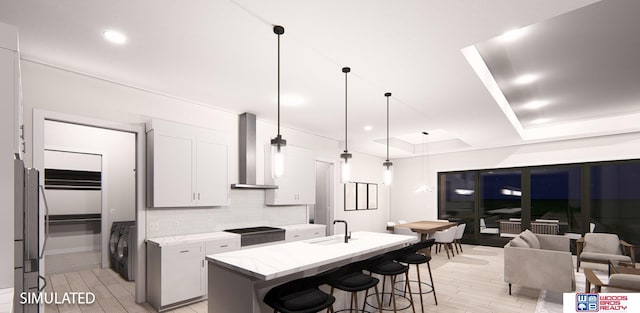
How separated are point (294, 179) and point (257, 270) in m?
3.58

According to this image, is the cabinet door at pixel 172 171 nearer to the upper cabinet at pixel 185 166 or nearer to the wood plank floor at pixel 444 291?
the upper cabinet at pixel 185 166

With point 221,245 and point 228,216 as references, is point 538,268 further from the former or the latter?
point 228,216

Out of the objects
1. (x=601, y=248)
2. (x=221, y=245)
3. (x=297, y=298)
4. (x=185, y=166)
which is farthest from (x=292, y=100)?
(x=601, y=248)

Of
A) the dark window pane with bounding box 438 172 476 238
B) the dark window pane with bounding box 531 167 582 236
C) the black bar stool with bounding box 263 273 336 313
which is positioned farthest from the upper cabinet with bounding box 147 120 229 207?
the dark window pane with bounding box 531 167 582 236

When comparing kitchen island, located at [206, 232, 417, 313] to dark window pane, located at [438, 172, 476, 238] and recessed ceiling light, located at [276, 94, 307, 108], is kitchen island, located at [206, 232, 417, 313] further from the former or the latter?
Answer: dark window pane, located at [438, 172, 476, 238]

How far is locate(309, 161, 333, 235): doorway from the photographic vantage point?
7450 millimetres

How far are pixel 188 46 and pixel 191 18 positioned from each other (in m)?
0.51

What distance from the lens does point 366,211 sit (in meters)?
8.67

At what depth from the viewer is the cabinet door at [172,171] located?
3.90m

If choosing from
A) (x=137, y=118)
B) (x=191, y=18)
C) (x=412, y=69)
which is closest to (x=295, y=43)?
(x=191, y=18)

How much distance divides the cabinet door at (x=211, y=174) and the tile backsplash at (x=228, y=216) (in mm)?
211

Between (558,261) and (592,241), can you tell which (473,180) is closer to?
(592,241)

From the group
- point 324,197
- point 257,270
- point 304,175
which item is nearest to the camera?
point 257,270

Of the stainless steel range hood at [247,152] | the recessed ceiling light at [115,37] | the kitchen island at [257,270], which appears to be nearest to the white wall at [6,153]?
the recessed ceiling light at [115,37]
